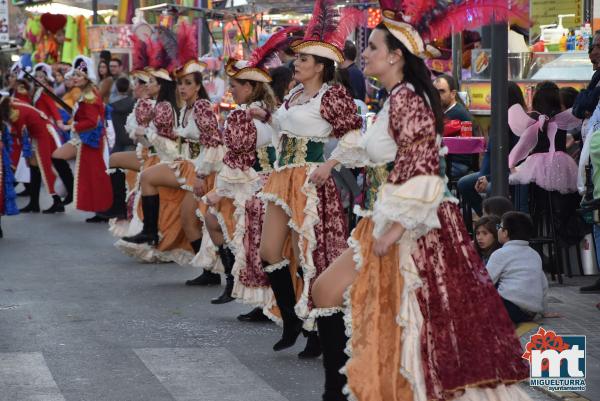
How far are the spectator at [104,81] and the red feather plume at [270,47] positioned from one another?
31.6 ft

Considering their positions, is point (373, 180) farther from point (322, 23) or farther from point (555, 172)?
point (555, 172)

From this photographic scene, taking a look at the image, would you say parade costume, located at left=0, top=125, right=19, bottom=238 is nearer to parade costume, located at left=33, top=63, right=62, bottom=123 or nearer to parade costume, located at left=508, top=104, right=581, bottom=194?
parade costume, located at left=33, top=63, right=62, bottom=123

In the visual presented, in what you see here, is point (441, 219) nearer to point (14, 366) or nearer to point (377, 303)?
point (377, 303)

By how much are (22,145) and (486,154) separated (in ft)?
29.2

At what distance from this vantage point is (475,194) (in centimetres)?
1144

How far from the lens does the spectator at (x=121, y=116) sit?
16.0 metres

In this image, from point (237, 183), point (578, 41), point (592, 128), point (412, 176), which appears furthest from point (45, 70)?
point (412, 176)

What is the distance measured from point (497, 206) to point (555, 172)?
1.49 m

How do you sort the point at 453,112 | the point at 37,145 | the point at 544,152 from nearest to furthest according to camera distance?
the point at 544,152 → the point at 453,112 → the point at 37,145

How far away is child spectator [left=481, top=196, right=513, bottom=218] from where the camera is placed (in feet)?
29.9

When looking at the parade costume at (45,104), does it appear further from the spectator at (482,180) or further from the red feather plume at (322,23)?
the red feather plume at (322,23)

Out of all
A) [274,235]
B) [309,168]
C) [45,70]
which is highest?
[45,70]

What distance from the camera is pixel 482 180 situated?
1082 cm

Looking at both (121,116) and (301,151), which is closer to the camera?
(301,151)
